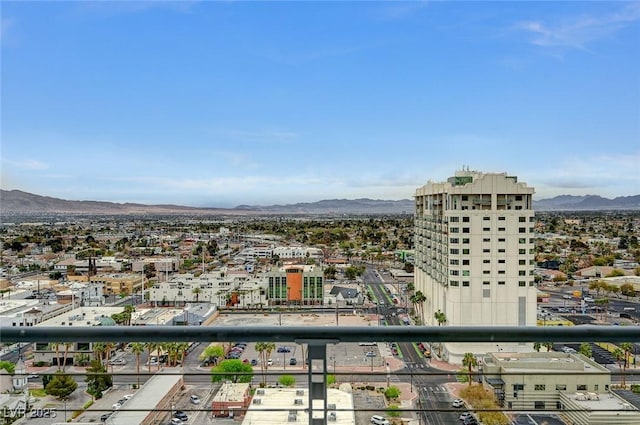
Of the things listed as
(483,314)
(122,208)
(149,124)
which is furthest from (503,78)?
(122,208)

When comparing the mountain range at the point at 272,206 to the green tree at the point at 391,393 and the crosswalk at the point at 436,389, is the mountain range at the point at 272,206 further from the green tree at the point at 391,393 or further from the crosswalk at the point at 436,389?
the crosswalk at the point at 436,389

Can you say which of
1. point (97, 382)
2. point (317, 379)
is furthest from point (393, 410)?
point (97, 382)

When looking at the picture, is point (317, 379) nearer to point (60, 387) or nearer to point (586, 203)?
point (60, 387)

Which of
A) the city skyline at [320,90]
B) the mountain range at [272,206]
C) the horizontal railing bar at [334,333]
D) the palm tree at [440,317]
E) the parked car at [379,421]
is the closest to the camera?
the horizontal railing bar at [334,333]

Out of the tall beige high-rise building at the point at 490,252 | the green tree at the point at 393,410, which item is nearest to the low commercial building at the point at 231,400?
the green tree at the point at 393,410

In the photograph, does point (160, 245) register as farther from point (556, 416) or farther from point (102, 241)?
point (556, 416)

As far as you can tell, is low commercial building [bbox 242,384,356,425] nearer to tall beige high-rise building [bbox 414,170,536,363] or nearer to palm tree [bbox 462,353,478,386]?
palm tree [bbox 462,353,478,386]
